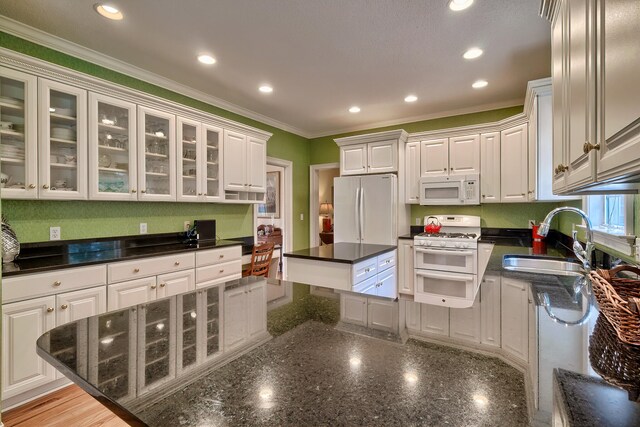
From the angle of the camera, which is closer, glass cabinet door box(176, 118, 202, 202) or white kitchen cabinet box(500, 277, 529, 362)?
white kitchen cabinet box(500, 277, 529, 362)

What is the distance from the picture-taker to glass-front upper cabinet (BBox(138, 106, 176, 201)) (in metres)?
2.86

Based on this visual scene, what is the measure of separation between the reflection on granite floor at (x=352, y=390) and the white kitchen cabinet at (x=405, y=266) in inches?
137

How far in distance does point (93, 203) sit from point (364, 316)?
2.87 m

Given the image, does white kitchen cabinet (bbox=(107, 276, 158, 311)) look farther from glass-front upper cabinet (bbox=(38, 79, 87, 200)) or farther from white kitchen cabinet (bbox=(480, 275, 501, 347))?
white kitchen cabinet (bbox=(480, 275, 501, 347))

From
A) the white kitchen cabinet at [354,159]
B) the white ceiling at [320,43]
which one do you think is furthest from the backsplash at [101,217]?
the white kitchen cabinet at [354,159]

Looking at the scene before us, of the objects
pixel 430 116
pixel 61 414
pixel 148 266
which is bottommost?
pixel 61 414

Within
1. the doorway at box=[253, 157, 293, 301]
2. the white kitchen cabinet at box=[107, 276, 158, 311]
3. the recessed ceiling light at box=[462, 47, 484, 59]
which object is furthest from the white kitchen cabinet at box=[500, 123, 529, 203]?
the white kitchen cabinet at box=[107, 276, 158, 311]

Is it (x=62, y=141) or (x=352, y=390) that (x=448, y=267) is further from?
(x=62, y=141)

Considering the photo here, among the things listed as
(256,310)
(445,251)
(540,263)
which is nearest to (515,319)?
(256,310)

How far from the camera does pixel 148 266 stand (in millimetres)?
2570

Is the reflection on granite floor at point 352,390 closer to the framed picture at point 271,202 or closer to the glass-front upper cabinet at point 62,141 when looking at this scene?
the glass-front upper cabinet at point 62,141

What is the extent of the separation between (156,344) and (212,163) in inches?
118

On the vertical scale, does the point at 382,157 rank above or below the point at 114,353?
above

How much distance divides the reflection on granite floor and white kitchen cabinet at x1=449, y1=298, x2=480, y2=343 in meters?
0.12
